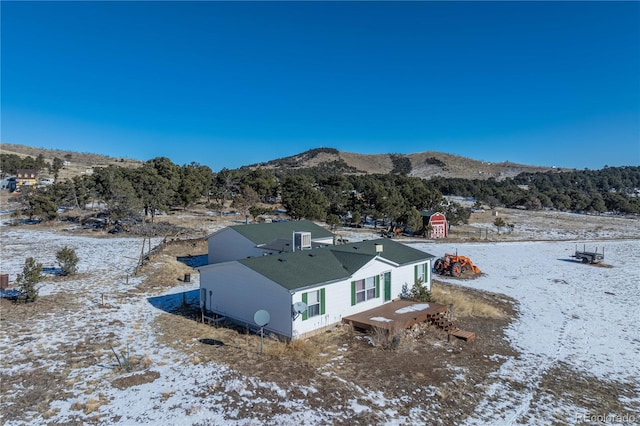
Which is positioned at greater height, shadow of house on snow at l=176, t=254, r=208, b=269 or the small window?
the small window

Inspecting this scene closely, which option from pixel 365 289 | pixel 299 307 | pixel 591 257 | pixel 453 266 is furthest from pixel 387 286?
pixel 591 257

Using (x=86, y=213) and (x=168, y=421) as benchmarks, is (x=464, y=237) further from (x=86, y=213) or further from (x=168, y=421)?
(x=86, y=213)

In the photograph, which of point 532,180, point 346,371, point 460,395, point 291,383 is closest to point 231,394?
point 291,383

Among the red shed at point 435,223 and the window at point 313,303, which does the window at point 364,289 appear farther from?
the red shed at point 435,223

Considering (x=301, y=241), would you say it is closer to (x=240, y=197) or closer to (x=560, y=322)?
(x=560, y=322)

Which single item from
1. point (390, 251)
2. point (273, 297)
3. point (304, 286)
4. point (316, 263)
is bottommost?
point (273, 297)

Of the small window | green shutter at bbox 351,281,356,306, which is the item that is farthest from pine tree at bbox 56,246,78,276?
the small window

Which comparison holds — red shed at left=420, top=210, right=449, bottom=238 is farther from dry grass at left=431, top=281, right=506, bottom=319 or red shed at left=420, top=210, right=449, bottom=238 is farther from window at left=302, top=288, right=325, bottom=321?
window at left=302, top=288, right=325, bottom=321
